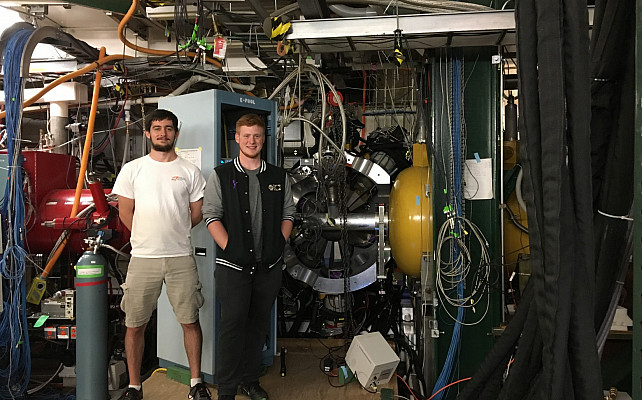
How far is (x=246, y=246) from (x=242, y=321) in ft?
1.52

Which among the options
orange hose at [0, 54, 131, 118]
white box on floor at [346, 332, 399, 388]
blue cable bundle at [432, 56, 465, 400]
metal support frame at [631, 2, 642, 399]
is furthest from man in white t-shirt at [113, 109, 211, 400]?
metal support frame at [631, 2, 642, 399]

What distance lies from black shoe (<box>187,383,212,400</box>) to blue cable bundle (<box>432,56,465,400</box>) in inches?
58.4

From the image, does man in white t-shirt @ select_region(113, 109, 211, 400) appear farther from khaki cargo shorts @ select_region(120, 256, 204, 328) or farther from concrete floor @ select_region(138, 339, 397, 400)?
concrete floor @ select_region(138, 339, 397, 400)

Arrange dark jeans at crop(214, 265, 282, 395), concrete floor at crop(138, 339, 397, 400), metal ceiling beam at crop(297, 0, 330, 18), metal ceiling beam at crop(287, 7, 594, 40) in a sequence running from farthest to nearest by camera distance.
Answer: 1. concrete floor at crop(138, 339, 397, 400)
2. dark jeans at crop(214, 265, 282, 395)
3. metal ceiling beam at crop(297, 0, 330, 18)
4. metal ceiling beam at crop(287, 7, 594, 40)

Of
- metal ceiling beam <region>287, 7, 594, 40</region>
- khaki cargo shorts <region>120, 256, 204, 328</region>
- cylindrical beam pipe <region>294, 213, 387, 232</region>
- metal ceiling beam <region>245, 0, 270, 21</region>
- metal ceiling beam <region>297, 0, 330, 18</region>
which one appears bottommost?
khaki cargo shorts <region>120, 256, 204, 328</region>

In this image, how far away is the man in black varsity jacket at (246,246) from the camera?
2.80 meters

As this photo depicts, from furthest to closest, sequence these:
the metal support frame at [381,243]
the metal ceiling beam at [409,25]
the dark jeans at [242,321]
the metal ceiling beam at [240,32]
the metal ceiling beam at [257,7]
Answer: the metal support frame at [381,243]
the metal ceiling beam at [240,32]
the metal ceiling beam at [257,7]
the dark jeans at [242,321]
the metal ceiling beam at [409,25]

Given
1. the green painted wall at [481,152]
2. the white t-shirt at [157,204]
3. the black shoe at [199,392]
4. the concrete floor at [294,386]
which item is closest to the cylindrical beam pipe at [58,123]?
the white t-shirt at [157,204]

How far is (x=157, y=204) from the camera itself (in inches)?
115

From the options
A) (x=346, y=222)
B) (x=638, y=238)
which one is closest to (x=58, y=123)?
(x=346, y=222)

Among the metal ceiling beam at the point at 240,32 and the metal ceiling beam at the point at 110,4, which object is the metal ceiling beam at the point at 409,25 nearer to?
the metal ceiling beam at the point at 240,32

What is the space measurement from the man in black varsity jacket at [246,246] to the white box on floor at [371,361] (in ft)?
2.28

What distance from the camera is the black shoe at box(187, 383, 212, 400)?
2.96 meters

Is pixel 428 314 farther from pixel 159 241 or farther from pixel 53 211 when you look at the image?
pixel 53 211
